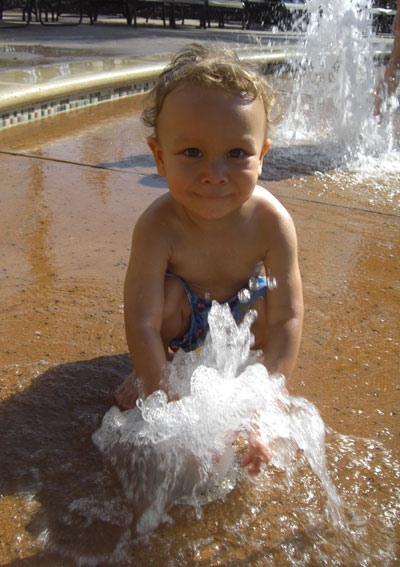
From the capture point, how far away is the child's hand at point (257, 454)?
1325mm

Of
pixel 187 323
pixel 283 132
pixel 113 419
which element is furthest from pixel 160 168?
pixel 283 132

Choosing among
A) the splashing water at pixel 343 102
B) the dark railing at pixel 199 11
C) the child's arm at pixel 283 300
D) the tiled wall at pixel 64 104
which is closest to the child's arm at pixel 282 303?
the child's arm at pixel 283 300

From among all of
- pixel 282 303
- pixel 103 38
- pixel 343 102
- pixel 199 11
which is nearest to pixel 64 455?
pixel 282 303

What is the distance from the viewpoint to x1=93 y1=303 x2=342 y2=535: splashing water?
1.38m

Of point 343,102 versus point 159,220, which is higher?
point 159,220

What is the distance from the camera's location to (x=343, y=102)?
551 centimetres

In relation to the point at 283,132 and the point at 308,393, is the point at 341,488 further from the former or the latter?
the point at 283,132

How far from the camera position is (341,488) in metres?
1.43

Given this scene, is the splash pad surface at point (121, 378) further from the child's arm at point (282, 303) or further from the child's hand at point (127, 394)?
the child's arm at point (282, 303)

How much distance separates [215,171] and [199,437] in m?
0.61

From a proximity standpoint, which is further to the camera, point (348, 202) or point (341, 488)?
point (348, 202)

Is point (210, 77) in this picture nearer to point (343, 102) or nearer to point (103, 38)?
point (343, 102)

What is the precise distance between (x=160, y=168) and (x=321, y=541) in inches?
38.4

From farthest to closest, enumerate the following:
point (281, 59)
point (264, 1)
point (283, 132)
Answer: point (264, 1)
point (281, 59)
point (283, 132)
